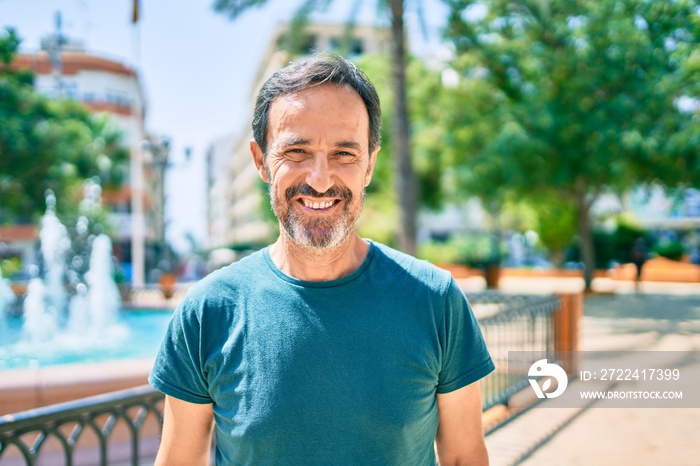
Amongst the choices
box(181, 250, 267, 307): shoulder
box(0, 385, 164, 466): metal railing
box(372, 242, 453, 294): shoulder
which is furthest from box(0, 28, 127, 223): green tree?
box(372, 242, 453, 294): shoulder

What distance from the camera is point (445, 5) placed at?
471 inches

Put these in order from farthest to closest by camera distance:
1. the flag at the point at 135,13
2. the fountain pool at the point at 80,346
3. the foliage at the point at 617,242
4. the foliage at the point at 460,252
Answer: the foliage at the point at 617,242, the foliage at the point at 460,252, the flag at the point at 135,13, the fountain pool at the point at 80,346

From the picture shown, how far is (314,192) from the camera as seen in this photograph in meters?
1.55

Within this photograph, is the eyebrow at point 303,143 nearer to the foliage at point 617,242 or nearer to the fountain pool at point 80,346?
the fountain pool at point 80,346

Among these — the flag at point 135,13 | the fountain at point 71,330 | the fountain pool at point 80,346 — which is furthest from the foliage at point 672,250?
the flag at point 135,13

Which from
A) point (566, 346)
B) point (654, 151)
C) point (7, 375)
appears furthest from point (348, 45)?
point (7, 375)

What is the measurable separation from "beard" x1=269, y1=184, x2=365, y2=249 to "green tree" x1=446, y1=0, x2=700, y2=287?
718 cm

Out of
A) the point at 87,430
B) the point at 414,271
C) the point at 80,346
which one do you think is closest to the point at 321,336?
the point at 414,271

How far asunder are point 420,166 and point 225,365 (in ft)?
86.7

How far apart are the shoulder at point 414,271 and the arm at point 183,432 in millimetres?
588

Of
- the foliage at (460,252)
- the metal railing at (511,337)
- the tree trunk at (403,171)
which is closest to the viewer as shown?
the metal railing at (511,337)

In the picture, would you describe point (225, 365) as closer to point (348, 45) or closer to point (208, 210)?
point (348, 45)

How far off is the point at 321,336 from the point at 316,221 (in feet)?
0.96

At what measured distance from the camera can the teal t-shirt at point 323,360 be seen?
1.46 m
